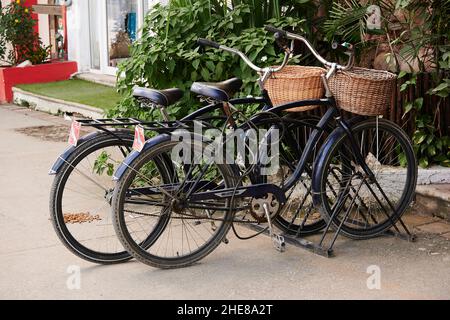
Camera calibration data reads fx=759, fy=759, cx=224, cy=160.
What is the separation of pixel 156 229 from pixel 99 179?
6.78ft

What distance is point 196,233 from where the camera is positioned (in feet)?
17.0

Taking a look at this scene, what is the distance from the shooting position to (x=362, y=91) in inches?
184

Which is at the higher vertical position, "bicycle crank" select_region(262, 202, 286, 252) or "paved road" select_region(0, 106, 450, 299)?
"bicycle crank" select_region(262, 202, 286, 252)

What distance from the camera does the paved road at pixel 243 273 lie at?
4195 millimetres

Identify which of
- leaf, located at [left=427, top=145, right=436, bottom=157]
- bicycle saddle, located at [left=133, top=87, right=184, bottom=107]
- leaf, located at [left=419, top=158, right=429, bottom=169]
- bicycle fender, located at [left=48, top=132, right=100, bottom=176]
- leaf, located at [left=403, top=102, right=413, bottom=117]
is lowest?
leaf, located at [left=419, top=158, right=429, bottom=169]

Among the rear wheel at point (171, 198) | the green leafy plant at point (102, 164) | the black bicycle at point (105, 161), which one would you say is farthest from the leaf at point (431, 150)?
the green leafy plant at point (102, 164)

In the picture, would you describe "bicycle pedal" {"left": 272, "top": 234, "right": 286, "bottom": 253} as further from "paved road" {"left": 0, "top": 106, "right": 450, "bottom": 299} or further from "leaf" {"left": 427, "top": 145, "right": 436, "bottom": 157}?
"leaf" {"left": 427, "top": 145, "right": 436, "bottom": 157}

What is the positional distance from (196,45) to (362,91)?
1963mm

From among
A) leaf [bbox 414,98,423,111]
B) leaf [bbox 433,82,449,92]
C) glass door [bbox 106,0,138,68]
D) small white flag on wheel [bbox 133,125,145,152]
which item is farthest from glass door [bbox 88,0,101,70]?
small white flag on wheel [bbox 133,125,145,152]

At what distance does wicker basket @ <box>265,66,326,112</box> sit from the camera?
4.82 meters

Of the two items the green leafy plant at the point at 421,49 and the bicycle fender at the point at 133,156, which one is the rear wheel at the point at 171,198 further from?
the green leafy plant at the point at 421,49

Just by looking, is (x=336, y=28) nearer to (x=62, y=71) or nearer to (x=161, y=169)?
(x=161, y=169)

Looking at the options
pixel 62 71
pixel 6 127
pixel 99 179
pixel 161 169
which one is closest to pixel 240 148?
pixel 161 169

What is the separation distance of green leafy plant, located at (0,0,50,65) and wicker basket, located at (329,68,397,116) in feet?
27.0
